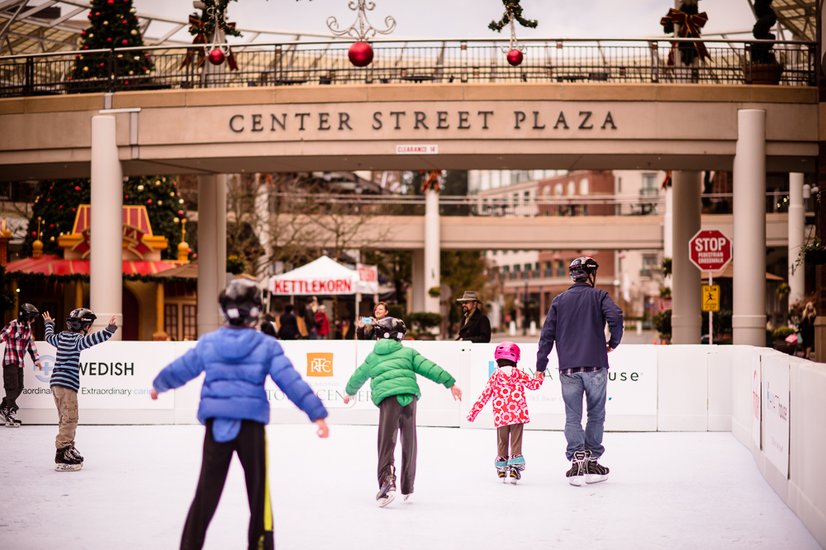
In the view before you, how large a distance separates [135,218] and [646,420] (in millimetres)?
22301

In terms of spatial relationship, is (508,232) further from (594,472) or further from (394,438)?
(394,438)

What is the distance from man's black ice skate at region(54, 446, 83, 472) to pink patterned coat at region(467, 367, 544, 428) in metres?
4.28

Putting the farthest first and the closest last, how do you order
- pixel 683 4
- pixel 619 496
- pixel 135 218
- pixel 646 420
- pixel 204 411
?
pixel 135 218
pixel 683 4
pixel 646 420
pixel 619 496
pixel 204 411

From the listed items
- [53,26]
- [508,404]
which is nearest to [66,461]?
[508,404]

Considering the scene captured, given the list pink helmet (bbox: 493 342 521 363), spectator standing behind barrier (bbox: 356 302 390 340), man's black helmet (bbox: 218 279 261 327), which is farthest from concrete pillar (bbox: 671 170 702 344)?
man's black helmet (bbox: 218 279 261 327)

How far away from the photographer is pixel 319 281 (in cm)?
3027

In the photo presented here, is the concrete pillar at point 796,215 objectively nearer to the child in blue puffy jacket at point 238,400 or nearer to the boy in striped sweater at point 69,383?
the boy in striped sweater at point 69,383

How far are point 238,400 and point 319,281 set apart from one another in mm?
24115

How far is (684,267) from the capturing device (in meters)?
28.2

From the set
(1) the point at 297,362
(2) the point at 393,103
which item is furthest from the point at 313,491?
(2) the point at 393,103

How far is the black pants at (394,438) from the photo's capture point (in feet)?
30.7

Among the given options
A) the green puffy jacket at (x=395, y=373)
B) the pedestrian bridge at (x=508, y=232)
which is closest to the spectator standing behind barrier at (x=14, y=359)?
the green puffy jacket at (x=395, y=373)

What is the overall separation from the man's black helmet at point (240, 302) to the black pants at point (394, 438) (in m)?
3.17

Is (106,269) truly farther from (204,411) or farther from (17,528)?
(204,411)
